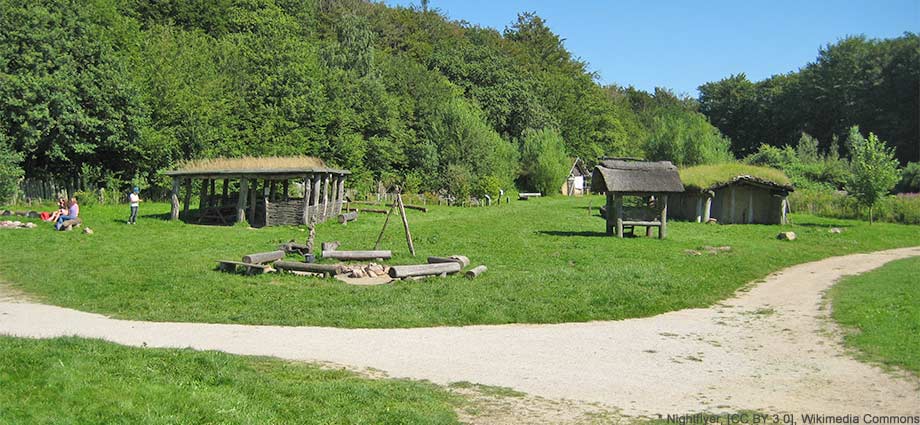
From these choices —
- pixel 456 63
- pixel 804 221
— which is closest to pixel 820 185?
pixel 804 221

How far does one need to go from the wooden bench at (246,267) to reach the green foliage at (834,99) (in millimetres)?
81632

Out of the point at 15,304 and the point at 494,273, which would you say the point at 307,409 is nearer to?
the point at 15,304

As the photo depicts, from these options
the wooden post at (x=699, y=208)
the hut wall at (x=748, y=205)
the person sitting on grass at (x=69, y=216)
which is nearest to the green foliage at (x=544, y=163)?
the hut wall at (x=748, y=205)

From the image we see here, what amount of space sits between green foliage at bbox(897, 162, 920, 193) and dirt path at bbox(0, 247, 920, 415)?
5487 cm

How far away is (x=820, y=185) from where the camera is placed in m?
Result: 61.0

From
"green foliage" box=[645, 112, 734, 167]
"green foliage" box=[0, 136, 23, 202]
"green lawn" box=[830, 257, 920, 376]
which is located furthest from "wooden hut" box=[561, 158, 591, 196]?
"green lawn" box=[830, 257, 920, 376]

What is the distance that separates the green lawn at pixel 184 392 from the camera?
859 cm

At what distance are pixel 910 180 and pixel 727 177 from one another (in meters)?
32.2

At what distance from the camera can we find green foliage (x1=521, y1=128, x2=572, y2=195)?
76.4 meters

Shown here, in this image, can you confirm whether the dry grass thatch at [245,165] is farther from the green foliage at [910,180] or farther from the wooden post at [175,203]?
the green foliage at [910,180]

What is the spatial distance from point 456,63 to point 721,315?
7288cm

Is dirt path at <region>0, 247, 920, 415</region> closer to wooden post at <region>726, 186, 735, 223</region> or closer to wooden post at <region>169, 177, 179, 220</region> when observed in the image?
wooden post at <region>169, 177, 179, 220</region>

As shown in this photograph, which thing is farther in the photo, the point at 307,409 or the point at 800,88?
the point at 800,88

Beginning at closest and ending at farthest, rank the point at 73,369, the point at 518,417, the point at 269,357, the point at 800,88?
the point at 518,417
the point at 73,369
the point at 269,357
the point at 800,88
